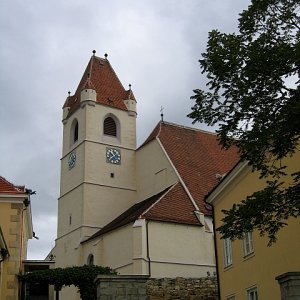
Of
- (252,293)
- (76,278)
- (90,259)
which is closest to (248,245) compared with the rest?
(252,293)

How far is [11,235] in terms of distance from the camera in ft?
63.9

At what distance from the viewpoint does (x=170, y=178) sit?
3516 cm

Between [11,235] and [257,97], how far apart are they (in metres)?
12.0

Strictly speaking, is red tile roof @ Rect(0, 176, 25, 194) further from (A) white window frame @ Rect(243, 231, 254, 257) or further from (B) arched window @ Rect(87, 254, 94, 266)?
(B) arched window @ Rect(87, 254, 94, 266)

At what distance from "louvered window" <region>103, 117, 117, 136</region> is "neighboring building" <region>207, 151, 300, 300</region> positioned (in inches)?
798

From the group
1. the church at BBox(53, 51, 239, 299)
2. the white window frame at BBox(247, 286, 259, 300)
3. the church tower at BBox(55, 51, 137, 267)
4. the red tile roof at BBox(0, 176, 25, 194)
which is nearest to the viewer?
the white window frame at BBox(247, 286, 259, 300)

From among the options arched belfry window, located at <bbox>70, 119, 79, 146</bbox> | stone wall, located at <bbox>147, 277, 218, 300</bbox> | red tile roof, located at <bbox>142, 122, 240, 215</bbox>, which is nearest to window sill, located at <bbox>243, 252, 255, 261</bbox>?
stone wall, located at <bbox>147, 277, 218, 300</bbox>

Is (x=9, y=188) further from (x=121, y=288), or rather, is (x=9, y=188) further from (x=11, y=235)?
(x=121, y=288)

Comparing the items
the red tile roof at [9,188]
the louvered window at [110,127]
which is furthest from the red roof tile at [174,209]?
the red tile roof at [9,188]

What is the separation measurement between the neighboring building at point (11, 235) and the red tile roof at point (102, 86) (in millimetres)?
21564

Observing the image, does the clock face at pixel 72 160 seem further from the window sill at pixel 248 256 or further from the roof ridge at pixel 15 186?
the window sill at pixel 248 256

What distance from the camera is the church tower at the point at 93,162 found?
3722 centimetres

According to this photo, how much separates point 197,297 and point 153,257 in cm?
676

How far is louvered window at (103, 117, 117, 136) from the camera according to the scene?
40.5 metres
